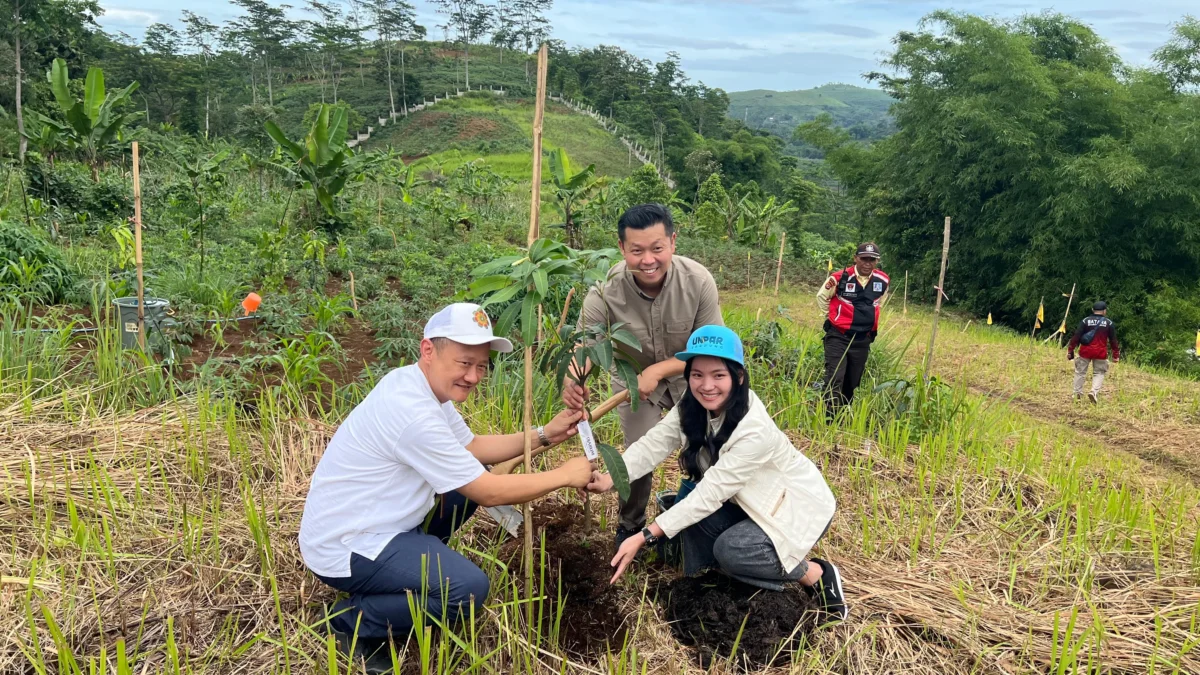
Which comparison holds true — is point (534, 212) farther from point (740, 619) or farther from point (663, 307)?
point (740, 619)

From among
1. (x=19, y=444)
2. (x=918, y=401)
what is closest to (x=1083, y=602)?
(x=918, y=401)

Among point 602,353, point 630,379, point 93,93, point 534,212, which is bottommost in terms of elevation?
point 630,379

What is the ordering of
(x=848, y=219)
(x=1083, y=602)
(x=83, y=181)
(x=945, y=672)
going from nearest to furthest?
(x=945, y=672), (x=1083, y=602), (x=83, y=181), (x=848, y=219)

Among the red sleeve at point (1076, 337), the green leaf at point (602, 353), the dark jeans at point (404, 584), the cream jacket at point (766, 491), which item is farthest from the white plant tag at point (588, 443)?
the red sleeve at point (1076, 337)

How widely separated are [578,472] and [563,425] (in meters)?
0.25

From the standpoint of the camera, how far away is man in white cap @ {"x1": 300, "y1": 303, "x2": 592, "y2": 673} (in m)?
1.94

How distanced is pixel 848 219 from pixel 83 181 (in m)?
35.6

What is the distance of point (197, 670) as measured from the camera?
1.95 metres

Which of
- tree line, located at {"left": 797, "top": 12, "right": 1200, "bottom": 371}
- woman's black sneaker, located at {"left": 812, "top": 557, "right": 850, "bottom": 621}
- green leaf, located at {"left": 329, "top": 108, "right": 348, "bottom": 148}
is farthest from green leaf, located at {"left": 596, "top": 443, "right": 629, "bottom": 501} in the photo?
tree line, located at {"left": 797, "top": 12, "right": 1200, "bottom": 371}

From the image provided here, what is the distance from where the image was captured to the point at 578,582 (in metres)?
2.36

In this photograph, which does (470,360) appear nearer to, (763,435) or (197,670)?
(763,435)

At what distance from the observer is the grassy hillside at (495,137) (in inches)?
1259

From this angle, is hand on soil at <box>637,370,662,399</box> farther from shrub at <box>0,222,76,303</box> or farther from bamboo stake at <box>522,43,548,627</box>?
shrub at <box>0,222,76,303</box>

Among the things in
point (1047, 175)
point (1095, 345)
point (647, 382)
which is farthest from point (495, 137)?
point (647, 382)
